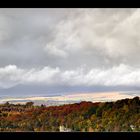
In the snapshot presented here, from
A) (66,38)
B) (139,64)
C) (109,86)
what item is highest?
(66,38)

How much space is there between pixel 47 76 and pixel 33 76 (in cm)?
9

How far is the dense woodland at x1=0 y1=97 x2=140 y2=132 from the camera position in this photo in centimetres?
179

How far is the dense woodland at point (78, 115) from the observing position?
Result: 1795 millimetres

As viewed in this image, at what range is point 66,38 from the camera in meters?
1.86

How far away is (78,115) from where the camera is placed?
1.89m

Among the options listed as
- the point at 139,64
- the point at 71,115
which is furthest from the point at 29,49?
the point at 139,64

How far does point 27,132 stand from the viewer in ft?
5.17
